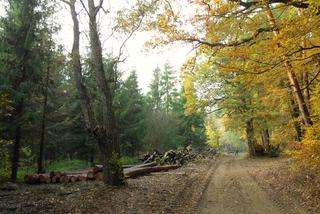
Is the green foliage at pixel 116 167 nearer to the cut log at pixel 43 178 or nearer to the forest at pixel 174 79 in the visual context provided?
the forest at pixel 174 79

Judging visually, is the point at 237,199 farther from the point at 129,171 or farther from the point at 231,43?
the point at 129,171

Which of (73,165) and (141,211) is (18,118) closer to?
(141,211)

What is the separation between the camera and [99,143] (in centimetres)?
1027

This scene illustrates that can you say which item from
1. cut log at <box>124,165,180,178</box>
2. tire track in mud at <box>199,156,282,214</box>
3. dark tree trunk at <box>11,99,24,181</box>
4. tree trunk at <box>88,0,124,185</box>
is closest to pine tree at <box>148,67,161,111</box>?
cut log at <box>124,165,180,178</box>

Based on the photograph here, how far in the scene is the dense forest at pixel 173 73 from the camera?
8.36m

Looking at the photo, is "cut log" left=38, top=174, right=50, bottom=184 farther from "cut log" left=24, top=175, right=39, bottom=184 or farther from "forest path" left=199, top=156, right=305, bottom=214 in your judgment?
"forest path" left=199, top=156, right=305, bottom=214

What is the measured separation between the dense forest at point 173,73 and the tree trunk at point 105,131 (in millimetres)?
35

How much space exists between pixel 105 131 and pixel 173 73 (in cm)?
463

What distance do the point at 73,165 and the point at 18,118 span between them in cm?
1199

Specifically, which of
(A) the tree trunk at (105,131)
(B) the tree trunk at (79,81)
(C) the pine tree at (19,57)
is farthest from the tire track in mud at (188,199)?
(C) the pine tree at (19,57)

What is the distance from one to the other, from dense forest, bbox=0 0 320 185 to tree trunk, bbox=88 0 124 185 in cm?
4

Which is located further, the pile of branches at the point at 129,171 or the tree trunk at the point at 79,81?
the pile of branches at the point at 129,171

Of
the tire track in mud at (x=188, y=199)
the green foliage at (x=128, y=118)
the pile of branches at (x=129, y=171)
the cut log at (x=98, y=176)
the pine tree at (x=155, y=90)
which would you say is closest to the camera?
the tire track in mud at (x=188, y=199)

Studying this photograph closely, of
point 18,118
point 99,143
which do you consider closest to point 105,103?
point 99,143
